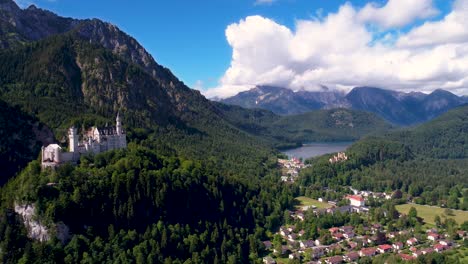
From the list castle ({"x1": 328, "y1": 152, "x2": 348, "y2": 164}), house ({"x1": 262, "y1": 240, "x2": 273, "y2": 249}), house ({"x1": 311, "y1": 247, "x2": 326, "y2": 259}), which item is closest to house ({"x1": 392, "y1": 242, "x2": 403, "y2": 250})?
house ({"x1": 311, "y1": 247, "x2": 326, "y2": 259})

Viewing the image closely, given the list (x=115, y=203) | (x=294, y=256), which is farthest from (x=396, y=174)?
(x=115, y=203)

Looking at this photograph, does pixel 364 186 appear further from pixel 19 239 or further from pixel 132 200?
pixel 19 239

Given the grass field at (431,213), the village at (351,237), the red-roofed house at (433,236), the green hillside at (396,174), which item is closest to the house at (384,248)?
the village at (351,237)

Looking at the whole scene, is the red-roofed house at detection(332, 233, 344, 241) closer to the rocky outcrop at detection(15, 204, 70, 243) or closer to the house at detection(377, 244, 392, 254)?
the house at detection(377, 244, 392, 254)

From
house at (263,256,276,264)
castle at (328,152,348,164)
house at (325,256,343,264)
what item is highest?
castle at (328,152,348,164)

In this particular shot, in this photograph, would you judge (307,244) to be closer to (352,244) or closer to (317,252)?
(317,252)

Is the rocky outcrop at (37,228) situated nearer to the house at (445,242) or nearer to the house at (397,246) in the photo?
the house at (397,246)
